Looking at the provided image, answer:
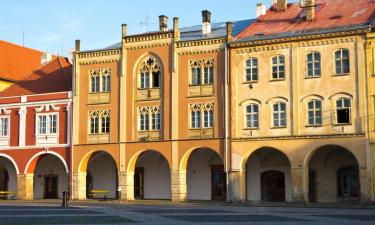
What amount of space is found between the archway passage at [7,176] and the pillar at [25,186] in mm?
3024

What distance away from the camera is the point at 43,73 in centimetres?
5288

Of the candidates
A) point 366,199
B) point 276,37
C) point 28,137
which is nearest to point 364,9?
point 276,37

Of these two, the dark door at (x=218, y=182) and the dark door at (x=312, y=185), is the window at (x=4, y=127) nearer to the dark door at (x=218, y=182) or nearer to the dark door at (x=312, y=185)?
the dark door at (x=218, y=182)

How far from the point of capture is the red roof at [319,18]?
133 ft

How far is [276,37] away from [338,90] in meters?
5.17

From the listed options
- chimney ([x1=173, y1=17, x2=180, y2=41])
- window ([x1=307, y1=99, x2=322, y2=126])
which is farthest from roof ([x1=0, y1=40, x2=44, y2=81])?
window ([x1=307, y1=99, x2=322, y2=126])

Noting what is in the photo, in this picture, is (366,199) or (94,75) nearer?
(366,199)

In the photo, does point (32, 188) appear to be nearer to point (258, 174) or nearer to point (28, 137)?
point (28, 137)

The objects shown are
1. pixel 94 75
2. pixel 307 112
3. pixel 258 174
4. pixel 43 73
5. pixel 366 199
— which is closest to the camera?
pixel 366 199

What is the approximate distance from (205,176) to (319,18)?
1311 centimetres

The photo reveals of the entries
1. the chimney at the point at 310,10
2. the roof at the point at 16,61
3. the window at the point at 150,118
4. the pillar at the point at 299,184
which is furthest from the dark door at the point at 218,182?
the roof at the point at 16,61

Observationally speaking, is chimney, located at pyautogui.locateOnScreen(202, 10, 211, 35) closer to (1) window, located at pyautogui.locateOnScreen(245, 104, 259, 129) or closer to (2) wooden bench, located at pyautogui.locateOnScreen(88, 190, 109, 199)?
(1) window, located at pyautogui.locateOnScreen(245, 104, 259, 129)

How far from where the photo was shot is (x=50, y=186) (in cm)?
5119

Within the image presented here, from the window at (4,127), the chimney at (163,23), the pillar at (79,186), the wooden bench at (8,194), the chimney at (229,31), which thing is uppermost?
the chimney at (163,23)
